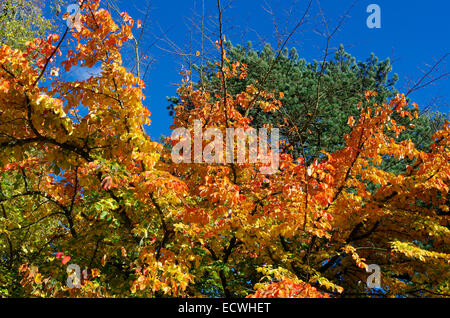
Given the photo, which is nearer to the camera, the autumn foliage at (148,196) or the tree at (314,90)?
the autumn foliage at (148,196)

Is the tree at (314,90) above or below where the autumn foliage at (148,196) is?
above

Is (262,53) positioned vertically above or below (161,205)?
above

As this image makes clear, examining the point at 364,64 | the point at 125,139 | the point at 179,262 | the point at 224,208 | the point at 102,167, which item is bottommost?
the point at 179,262

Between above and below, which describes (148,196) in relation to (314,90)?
below

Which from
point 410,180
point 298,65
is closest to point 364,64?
point 298,65

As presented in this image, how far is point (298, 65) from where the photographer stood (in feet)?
56.9

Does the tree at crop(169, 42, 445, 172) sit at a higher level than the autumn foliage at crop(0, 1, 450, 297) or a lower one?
higher

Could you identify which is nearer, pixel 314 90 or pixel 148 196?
pixel 148 196

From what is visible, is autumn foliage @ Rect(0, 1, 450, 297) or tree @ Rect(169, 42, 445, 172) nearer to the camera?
autumn foliage @ Rect(0, 1, 450, 297)
